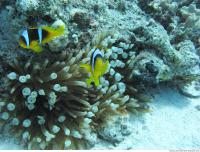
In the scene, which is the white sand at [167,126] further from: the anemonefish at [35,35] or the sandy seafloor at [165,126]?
the anemonefish at [35,35]

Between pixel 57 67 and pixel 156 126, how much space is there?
1888 millimetres

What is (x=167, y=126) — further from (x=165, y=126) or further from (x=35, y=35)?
(x=35, y=35)

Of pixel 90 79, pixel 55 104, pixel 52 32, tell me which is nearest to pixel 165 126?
pixel 90 79

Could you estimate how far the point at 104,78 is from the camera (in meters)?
4.57

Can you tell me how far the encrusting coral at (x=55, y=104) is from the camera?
152 inches

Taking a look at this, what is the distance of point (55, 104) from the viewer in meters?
4.11

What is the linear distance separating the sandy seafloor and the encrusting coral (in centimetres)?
31

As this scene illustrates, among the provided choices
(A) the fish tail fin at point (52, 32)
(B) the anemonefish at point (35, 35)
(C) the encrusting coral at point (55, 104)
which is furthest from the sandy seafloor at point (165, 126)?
(A) the fish tail fin at point (52, 32)

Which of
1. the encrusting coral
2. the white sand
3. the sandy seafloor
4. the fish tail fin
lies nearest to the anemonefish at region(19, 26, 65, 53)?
the fish tail fin

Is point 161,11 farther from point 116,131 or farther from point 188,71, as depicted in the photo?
point 116,131

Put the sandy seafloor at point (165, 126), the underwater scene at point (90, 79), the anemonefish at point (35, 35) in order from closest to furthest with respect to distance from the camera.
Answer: the anemonefish at point (35, 35), the underwater scene at point (90, 79), the sandy seafloor at point (165, 126)

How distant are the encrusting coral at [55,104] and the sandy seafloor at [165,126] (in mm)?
307

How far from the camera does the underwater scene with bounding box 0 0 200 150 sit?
3857 millimetres

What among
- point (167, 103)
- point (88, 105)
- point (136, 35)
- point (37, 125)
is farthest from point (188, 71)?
point (37, 125)
